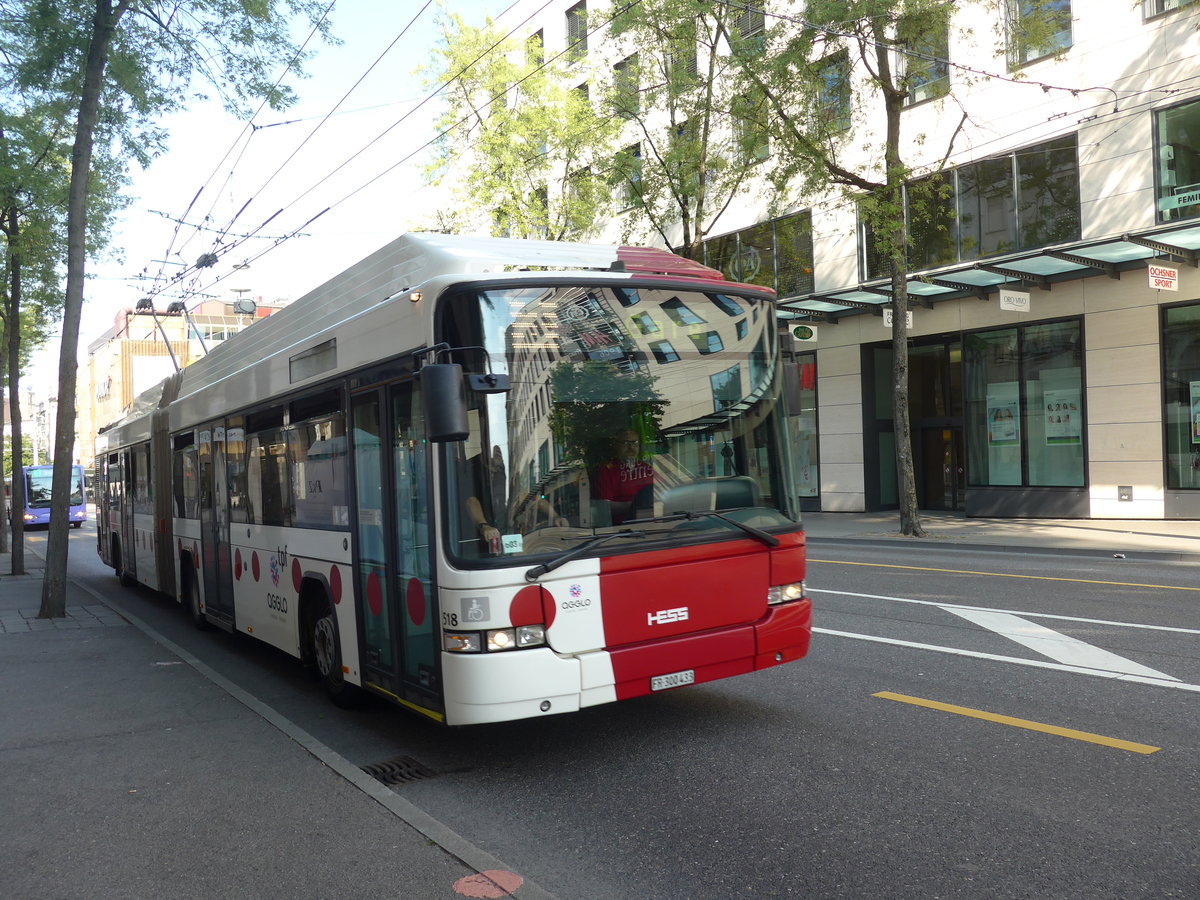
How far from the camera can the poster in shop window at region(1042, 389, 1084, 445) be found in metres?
20.5

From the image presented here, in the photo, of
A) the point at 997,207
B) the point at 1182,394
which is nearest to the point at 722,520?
the point at 1182,394

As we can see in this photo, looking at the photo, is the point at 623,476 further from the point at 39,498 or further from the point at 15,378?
the point at 39,498

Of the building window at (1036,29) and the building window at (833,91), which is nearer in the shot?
the building window at (1036,29)

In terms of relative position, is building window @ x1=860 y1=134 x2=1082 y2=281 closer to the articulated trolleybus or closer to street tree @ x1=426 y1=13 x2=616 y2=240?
street tree @ x1=426 y1=13 x2=616 y2=240

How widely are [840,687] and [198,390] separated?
24.4 feet

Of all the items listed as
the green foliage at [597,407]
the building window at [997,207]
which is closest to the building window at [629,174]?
the building window at [997,207]

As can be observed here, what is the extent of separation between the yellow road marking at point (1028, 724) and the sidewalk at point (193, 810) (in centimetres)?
329

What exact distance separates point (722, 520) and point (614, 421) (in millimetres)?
886

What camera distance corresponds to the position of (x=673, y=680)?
551cm

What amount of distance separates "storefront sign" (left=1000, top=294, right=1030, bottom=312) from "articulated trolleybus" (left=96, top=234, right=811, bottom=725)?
14.8 meters

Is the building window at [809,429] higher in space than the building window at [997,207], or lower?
lower

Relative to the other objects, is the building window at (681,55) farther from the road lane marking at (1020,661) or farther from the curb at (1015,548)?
the road lane marking at (1020,661)

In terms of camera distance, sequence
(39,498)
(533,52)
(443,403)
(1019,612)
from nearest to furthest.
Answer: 1. (443,403)
2. (1019,612)
3. (533,52)
4. (39,498)

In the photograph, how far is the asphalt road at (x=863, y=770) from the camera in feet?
13.1
